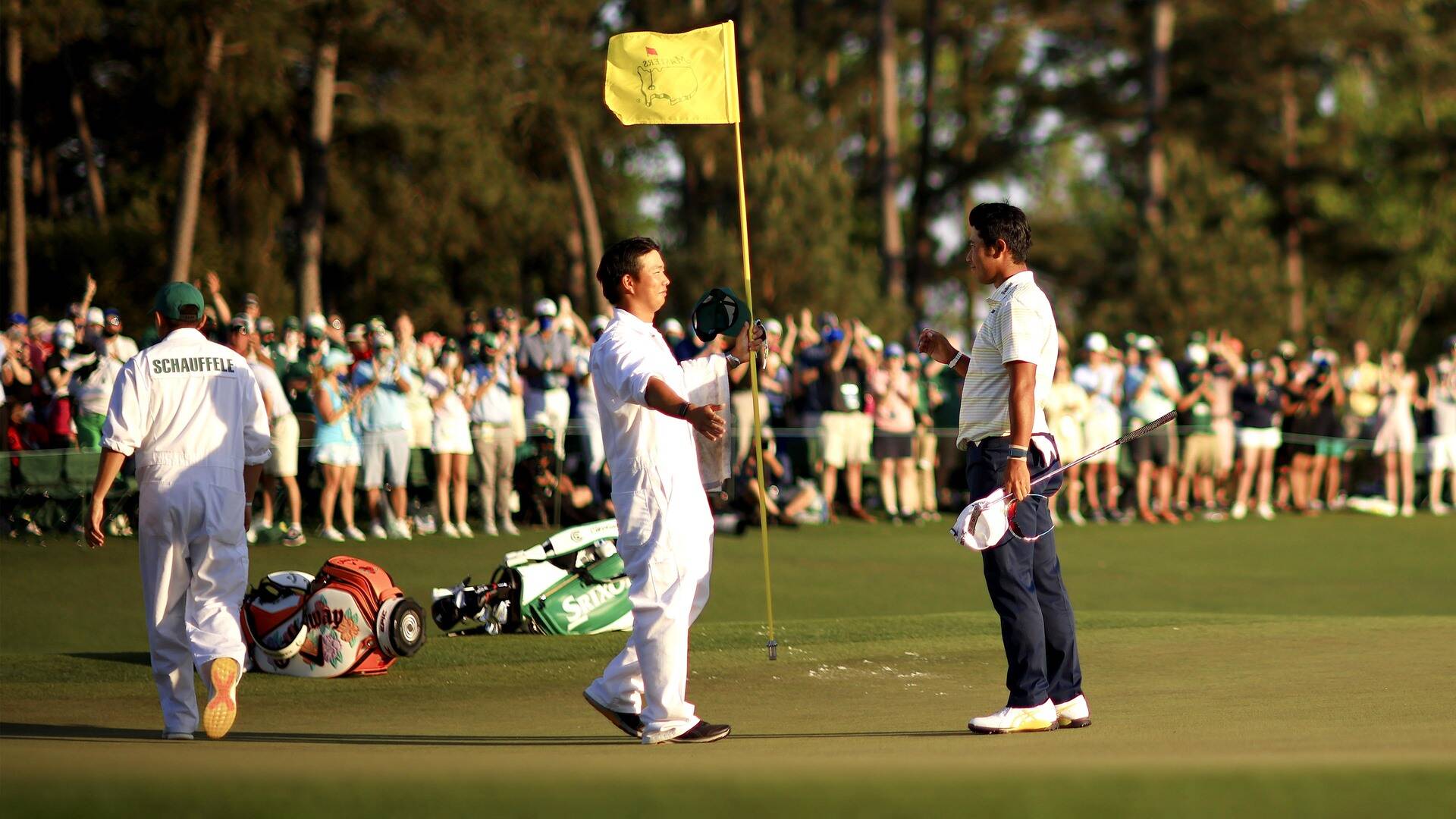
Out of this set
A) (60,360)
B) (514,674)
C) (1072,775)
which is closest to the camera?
(1072,775)

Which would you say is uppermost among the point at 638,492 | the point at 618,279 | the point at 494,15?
the point at 494,15

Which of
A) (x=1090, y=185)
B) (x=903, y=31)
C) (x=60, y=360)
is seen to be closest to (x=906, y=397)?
(x=60, y=360)

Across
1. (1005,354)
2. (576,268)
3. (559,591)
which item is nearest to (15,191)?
(576,268)

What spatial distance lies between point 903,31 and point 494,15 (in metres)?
17.1

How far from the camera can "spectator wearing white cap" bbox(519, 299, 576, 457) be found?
18.4 metres

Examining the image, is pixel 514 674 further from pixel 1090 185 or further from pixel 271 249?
pixel 1090 185

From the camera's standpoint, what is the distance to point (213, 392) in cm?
788

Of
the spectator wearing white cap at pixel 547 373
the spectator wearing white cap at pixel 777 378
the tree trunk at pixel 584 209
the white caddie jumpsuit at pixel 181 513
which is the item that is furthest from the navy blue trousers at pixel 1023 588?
the tree trunk at pixel 584 209

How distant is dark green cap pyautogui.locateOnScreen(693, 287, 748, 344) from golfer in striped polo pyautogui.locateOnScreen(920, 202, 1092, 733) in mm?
977

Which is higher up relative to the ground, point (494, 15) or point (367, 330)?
point (494, 15)

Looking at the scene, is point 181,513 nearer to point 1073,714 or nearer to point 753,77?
point 1073,714

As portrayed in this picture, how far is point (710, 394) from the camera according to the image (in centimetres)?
706

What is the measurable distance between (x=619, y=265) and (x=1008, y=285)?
62.7 inches

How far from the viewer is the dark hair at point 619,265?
709cm
